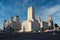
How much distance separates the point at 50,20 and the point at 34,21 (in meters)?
14.1

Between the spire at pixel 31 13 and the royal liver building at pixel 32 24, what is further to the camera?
the spire at pixel 31 13

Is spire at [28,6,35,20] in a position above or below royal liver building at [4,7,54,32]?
above

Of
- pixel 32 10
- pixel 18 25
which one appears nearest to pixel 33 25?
pixel 32 10

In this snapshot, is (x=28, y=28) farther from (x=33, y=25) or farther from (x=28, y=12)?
(x=28, y=12)

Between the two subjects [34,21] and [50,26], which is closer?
[34,21]

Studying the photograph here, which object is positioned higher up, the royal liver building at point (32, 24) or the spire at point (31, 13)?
the spire at point (31, 13)

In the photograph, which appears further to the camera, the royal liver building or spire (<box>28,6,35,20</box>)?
spire (<box>28,6,35,20</box>)

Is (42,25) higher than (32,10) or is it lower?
lower

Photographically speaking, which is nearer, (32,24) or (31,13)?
(32,24)

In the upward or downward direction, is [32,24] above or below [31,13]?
below

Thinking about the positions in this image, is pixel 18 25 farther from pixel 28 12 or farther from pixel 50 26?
pixel 50 26

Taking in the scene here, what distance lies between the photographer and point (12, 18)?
104188 mm

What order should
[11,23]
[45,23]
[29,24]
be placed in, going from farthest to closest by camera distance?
[11,23] → [45,23] → [29,24]

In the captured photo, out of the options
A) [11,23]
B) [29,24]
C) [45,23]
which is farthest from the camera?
[11,23]
